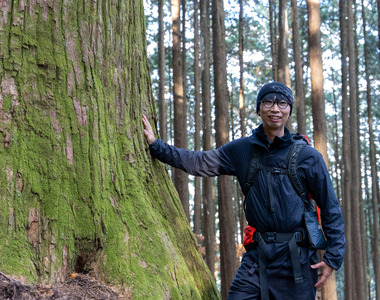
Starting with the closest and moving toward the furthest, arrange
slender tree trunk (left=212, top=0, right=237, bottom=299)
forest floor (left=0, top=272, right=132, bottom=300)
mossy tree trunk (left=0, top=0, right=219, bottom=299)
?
forest floor (left=0, top=272, right=132, bottom=300) < mossy tree trunk (left=0, top=0, right=219, bottom=299) < slender tree trunk (left=212, top=0, right=237, bottom=299)

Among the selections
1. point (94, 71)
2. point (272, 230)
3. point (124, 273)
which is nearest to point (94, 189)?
point (124, 273)

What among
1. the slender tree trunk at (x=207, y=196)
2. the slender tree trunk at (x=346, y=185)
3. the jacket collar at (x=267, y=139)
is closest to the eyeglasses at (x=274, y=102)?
the jacket collar at (x=267, y=139)

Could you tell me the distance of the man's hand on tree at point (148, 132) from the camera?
4309 millimetres

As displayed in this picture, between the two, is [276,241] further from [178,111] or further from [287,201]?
[178,111]

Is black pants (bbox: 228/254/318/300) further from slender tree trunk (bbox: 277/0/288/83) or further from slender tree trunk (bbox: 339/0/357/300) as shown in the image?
slender tree trunk (bbox: 339/0/357/300)

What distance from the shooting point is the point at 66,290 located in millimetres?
3271

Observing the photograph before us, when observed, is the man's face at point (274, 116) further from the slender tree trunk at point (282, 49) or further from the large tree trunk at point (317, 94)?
the slender tree trunk at point (282, 49)

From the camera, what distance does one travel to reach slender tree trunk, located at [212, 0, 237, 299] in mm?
10367

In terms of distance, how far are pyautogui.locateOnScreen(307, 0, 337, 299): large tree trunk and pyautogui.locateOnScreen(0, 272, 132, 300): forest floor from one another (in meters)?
7.10

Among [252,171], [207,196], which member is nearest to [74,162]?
[252,171]

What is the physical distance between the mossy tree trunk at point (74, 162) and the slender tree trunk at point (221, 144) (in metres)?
6.30

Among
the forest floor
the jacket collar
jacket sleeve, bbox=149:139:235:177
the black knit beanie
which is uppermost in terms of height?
the black knit beanie

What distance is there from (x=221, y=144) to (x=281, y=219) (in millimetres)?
6888

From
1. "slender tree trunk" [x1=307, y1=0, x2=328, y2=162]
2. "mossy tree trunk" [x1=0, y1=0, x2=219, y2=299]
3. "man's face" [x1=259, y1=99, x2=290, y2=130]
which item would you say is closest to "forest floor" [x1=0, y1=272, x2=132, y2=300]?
"mossy tree trunk" [x1=0, y1=0, x2=219, y2=299]
